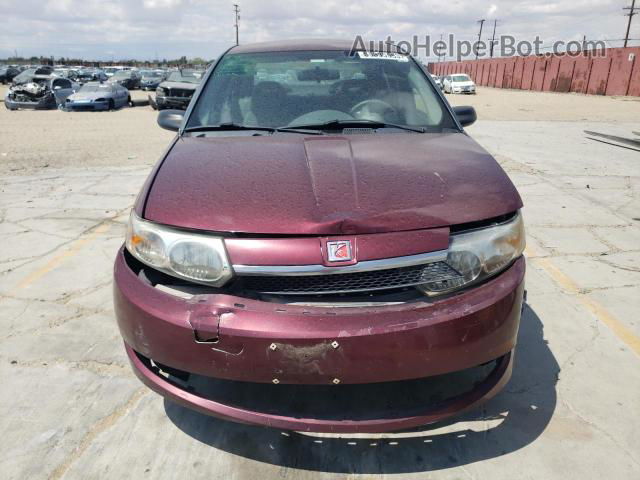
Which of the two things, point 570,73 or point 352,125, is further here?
point 570,73

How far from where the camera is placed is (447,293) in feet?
5.83

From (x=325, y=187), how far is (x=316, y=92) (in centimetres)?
132

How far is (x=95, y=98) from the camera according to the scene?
18.6 m

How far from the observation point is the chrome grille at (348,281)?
5.68ft

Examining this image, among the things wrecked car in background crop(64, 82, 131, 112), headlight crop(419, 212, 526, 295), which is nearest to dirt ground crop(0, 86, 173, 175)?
wrecked car in background crop(64, 82, 131, 112)

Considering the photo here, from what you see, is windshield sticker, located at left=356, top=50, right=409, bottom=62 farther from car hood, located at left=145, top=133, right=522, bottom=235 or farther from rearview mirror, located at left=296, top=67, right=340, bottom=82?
car hood, located at left=145, top=133, right=522, bottom=235

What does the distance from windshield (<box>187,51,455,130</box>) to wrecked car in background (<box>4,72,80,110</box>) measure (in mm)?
19232

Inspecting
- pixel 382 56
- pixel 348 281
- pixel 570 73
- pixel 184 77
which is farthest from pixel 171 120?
pixel 570 73

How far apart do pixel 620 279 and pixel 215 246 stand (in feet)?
10.7

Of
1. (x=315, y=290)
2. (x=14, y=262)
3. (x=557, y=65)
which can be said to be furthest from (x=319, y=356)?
(x=557, y=65)

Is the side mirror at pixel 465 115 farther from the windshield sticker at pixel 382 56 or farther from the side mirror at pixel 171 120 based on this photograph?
the side mirror at pixel 171 120

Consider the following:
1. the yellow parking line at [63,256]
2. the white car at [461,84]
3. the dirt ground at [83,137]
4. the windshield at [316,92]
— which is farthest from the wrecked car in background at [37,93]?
the white car at [461,84]

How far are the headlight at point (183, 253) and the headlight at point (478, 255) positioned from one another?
2.36ft

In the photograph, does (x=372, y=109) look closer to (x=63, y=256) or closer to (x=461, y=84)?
(x=63, y=256)
